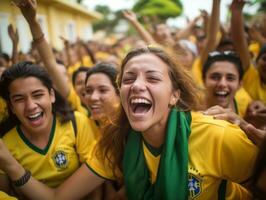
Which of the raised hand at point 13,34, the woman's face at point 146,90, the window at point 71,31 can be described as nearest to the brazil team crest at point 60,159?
the woman's face at point 146,90

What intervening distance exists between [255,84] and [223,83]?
53 cm

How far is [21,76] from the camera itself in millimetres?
2336

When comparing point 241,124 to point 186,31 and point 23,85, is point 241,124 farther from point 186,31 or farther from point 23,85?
point 186,31

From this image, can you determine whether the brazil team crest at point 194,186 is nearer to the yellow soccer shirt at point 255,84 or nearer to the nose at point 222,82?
the nose at point 222,82

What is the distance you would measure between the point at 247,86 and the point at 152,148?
1.82 metres

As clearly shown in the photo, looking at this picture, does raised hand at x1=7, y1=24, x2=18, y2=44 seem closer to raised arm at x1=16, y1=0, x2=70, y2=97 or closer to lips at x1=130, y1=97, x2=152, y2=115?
raised arm at x1=16, y1=0, x2=70, y2=97

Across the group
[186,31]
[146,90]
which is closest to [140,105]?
[146,90]

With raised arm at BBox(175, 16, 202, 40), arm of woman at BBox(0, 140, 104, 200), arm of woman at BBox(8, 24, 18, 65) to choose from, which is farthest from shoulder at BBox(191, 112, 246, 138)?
raised arm at BBox(175, 16, 202, 40)

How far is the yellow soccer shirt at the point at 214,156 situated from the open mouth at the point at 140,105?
325 mm

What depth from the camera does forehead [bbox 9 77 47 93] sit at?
230cm

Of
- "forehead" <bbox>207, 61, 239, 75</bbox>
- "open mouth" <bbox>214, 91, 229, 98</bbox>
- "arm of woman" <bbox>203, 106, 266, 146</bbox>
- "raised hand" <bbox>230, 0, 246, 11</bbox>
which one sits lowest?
"arm of woman" <bbox>203, 106, 266, 146</bbox>

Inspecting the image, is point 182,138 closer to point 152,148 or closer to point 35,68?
point 152,148

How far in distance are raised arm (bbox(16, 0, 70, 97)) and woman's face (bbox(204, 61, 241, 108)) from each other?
1.63 m

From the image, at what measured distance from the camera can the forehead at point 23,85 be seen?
230 centimetres
